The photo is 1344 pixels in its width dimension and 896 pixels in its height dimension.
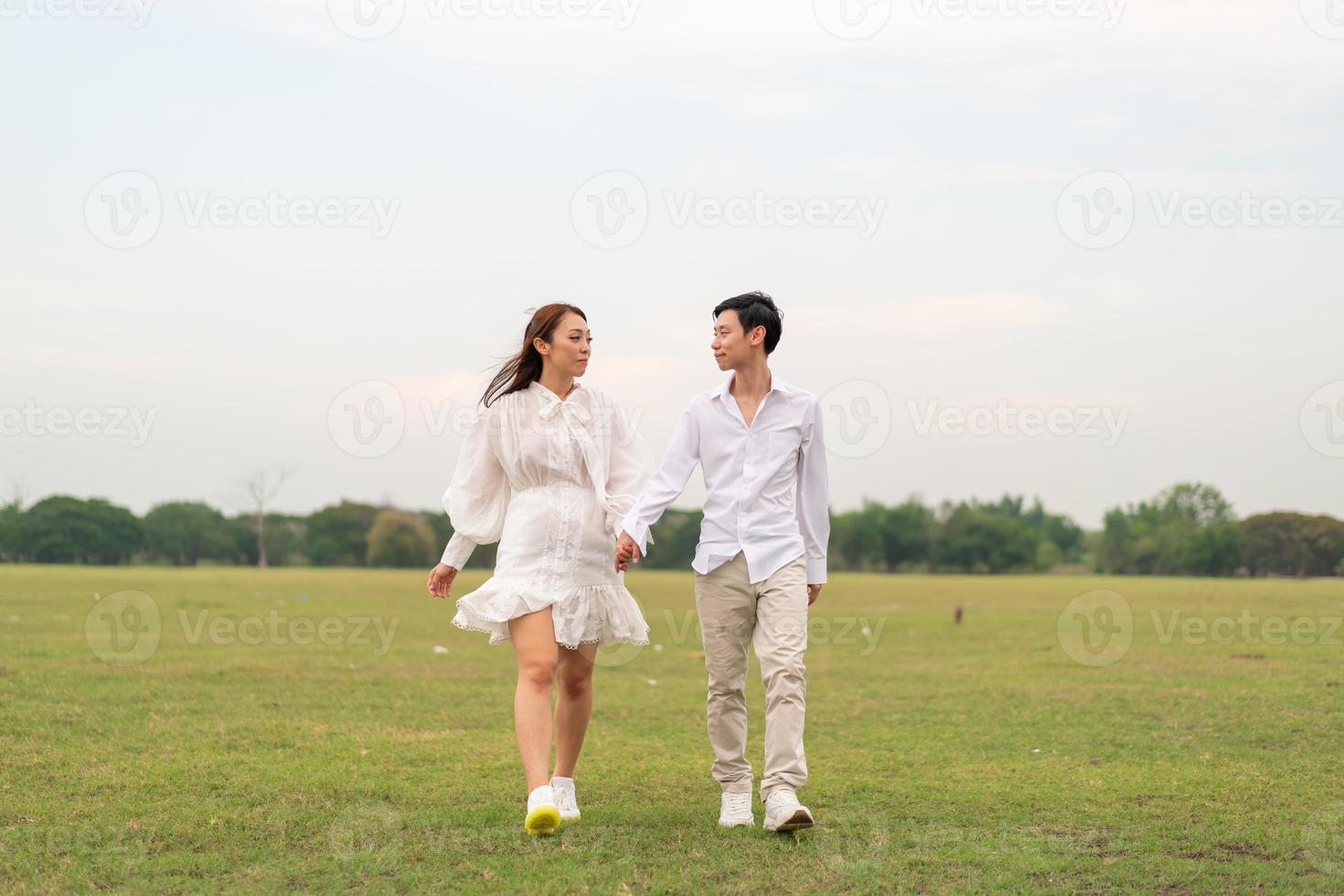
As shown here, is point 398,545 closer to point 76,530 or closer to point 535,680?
point 76,530

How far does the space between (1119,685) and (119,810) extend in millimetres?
9214

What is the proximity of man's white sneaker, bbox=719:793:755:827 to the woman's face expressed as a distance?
213 centimetres

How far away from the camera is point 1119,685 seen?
12094 millimetres

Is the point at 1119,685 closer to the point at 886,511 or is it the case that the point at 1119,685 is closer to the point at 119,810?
the point at 119,810

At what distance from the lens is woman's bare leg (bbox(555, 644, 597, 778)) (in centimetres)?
611

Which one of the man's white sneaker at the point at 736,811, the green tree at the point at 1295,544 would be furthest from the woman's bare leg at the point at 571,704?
the green tree at the point at 1295,544

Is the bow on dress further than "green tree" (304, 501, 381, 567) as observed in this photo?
No

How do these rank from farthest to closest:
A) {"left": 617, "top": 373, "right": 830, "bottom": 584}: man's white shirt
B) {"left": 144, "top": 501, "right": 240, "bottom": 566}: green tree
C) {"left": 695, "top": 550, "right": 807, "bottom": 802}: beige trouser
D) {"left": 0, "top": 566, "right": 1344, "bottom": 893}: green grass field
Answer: {"left": 144, "top": 501, "right": 240, "bottom": 566}: green tree, {"left": 617, "top": 373, "right": 830, "bottom": 584}: man's white shirt, {"left": 695, "top": 550, "right": 807, "bottom": 802}: beige trouser, {"left": 0, "top": 566, "right": 1344, "bottom": 893}: green grass field

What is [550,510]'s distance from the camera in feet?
19.7

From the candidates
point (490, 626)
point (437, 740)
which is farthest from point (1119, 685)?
point (490, 626)

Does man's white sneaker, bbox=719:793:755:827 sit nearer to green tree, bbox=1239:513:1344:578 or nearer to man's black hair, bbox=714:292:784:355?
man's black hair, bbox=714:292:784:355

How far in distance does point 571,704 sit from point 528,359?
5.60ft

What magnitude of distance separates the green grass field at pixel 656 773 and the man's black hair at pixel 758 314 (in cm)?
229

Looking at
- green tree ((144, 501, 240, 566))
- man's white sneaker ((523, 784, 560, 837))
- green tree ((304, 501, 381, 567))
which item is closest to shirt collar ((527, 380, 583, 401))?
man's white sneaker ((523, 784, 560, 837))
